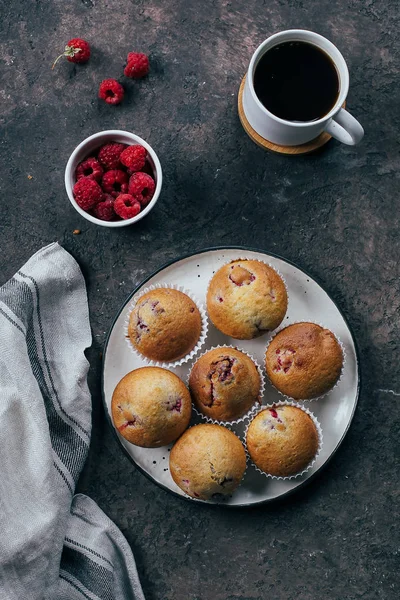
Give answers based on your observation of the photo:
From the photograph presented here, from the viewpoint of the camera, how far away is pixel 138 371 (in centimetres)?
145

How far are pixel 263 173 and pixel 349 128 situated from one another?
267 mm

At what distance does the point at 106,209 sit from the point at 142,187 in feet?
0.33

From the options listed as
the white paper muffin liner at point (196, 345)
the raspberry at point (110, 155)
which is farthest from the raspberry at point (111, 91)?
the white paper muffin liner at point (196, 345)

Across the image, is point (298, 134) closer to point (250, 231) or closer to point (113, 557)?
point (250, 231)

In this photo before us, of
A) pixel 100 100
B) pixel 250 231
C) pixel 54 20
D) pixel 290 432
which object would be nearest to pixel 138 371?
pixel 290 432

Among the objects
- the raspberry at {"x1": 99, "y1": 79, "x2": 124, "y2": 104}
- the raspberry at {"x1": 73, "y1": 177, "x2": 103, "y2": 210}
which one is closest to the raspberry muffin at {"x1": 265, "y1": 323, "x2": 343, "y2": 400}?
the raspberry at {"x1": 73, "y1": 177, "x2": 103, "y2": 210}

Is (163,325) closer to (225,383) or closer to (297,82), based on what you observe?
(225,383)

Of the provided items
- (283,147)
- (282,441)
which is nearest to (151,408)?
(282,441)

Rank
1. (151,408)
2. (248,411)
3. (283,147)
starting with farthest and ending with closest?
(283,147), (248,411), (151,408)

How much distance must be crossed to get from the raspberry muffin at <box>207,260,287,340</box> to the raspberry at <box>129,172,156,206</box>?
0.26 meters

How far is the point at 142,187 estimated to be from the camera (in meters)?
1.51

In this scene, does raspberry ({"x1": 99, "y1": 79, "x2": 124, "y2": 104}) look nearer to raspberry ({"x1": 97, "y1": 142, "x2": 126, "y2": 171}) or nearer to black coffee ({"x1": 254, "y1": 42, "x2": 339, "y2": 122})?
raspberry ({"x1": 97, "y1": 142, "x2": 126, "y2": 171})

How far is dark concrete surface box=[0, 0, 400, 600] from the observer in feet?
5.27

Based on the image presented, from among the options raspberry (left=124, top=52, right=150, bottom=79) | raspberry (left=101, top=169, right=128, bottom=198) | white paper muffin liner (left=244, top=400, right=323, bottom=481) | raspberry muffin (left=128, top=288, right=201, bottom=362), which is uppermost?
raspberry (left=124, top=52, right=150, bottom=79)
